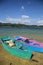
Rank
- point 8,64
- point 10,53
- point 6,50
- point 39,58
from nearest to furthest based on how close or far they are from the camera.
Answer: point 8,64 < point 39,58 < point 10,53 < point 6,50

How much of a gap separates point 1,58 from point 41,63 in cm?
188

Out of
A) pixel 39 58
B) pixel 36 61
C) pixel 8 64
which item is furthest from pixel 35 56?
pixel 8 64

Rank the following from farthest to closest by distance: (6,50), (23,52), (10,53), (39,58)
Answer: (6,50) < (10,53) < (39,58) < (23,52)

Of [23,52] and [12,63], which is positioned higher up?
[23,52]

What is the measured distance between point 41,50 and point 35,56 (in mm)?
690

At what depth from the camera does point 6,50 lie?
7656 millimetres

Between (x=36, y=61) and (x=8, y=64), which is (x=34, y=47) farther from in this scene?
(x=8, y=64)

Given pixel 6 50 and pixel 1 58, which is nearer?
pixel 1 58

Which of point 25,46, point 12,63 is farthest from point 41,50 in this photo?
point 12,63

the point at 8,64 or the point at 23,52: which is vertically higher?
the point at 23,52

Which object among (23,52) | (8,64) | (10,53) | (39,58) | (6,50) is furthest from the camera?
(6,50)

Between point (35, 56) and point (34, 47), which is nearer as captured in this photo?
point (35, 56)

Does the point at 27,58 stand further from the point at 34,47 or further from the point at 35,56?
the point at 34,47

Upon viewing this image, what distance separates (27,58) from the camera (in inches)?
242
